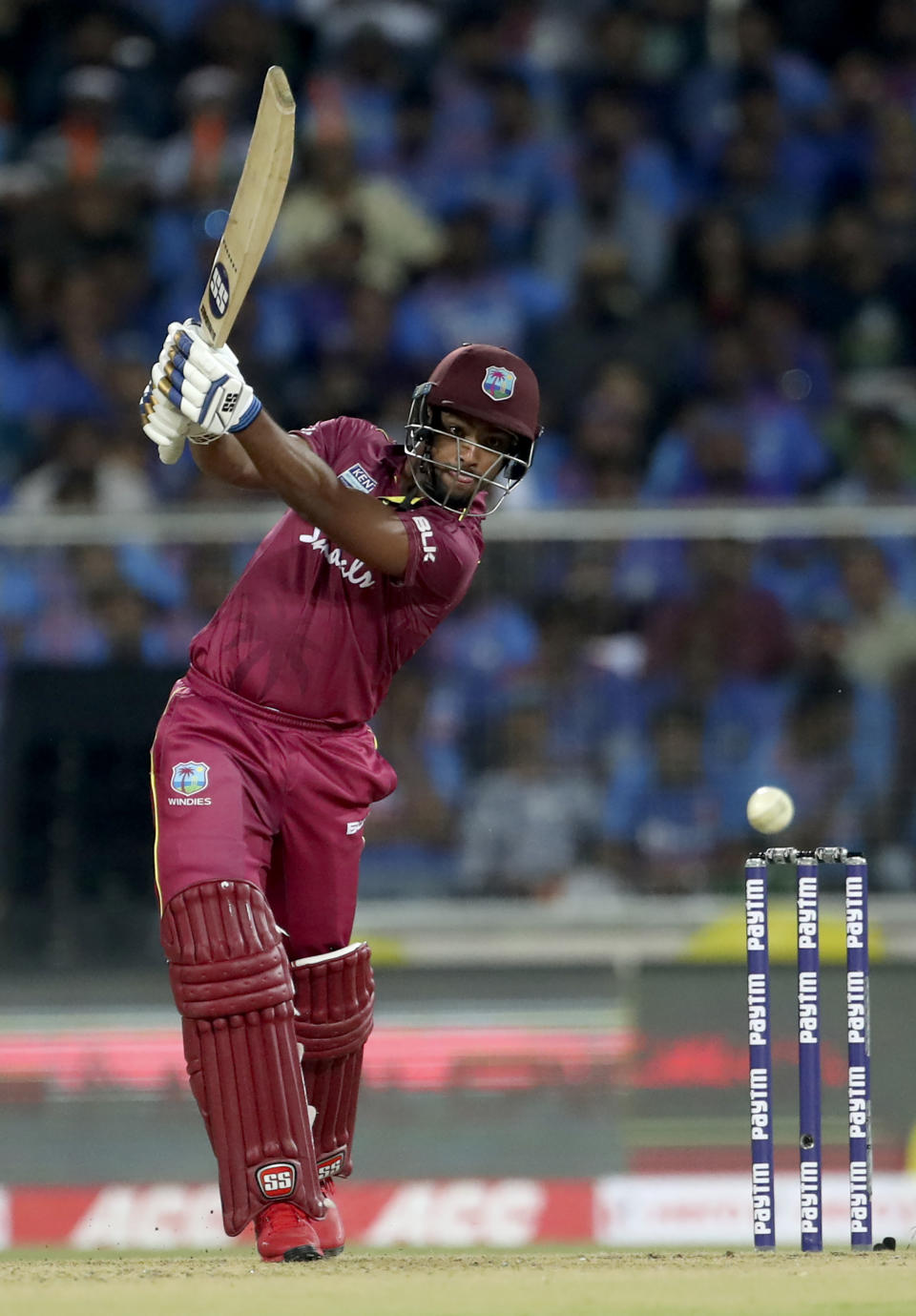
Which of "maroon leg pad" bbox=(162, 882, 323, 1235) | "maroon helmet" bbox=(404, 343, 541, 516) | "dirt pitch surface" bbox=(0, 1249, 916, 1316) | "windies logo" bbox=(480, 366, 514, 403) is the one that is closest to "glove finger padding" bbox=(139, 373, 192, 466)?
"maroon helmet" bbox=(404, 343, 541, 516)

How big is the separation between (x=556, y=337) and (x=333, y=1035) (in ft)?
16.7

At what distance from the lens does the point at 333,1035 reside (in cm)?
477

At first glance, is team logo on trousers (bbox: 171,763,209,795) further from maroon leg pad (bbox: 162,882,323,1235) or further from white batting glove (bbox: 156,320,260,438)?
white batting glove (bbox: 156,320,260,438)

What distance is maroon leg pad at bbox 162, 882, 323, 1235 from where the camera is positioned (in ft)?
14.1

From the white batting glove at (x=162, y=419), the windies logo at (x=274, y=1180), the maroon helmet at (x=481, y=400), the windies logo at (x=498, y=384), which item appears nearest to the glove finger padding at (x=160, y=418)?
the white batting glove at (x=162, y=419)

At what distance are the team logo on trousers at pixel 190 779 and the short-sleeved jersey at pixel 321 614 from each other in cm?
22

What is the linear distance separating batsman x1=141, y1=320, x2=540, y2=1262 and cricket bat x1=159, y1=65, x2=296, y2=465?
0.24 ft

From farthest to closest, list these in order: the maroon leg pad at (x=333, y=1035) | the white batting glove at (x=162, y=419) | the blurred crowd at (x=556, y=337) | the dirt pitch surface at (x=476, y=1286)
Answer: the blurred crowd at (x=556, y=337) → the maroon leg pad at (x=333, y=1035) → the white batting glove at (x=162, y=419) → the dirt pitch surface at (x=476, y=1286)

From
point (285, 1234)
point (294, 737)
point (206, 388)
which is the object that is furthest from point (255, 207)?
point (285, 1234)

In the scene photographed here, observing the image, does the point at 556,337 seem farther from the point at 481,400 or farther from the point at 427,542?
the point at 427,542

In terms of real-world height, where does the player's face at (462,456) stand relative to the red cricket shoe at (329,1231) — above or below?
above

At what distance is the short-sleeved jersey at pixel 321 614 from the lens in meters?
4.55

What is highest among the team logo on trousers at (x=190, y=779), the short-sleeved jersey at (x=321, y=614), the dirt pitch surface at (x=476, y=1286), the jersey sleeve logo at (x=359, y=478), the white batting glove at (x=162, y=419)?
the white batting glove at (x=162, y=419)

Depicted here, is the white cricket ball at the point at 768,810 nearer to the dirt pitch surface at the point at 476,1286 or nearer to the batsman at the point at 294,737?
the batsman at the point at 294,737
